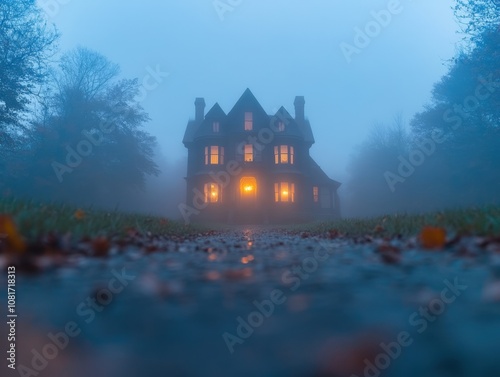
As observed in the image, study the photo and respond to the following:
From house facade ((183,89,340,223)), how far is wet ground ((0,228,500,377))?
2455cm

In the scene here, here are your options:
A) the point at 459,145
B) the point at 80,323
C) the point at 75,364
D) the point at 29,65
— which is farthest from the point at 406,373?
the point at 459,145

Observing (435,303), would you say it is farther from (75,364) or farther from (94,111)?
(94,111)

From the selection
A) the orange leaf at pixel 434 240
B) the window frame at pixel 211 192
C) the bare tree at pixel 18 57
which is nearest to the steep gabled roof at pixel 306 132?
the window frame at pixel 211 192

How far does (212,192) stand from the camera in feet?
91.8

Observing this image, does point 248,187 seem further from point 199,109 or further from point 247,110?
point 199,109

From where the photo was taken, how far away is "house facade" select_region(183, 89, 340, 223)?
27220 mm

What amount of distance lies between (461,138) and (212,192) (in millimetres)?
19408

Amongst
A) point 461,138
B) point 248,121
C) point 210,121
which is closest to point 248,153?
point 248,121

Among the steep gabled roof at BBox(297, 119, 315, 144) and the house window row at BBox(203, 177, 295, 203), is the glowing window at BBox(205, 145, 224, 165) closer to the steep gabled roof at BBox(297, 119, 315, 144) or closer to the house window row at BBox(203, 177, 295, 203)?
the house window row at BBox(203, 177, 295, 203)

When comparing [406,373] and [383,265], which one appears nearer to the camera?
[406,373]

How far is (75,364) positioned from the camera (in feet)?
3.52

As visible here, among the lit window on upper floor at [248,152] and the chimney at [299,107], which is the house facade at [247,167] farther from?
the chimney at [299,107]

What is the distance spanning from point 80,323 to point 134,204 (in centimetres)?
3800

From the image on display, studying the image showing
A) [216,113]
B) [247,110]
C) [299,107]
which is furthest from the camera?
[299,107]
